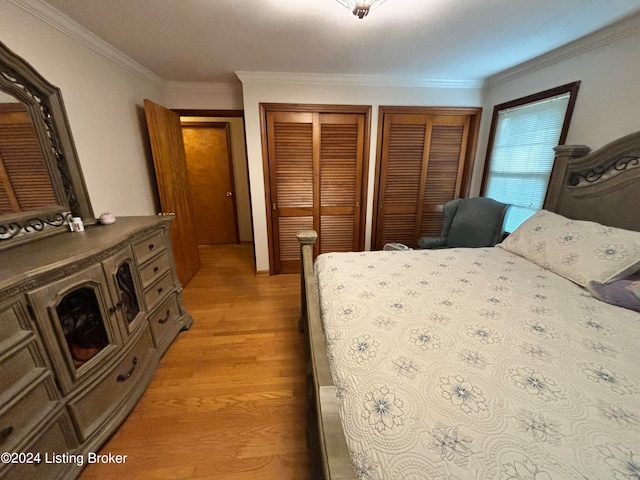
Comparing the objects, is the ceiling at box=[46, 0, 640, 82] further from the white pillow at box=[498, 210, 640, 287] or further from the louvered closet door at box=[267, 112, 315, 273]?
the white pillow at box=[498, 210, 640, 287]

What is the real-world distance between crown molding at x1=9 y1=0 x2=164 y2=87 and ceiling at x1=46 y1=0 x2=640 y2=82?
0.05 m

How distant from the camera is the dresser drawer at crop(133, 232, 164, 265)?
1580 millimetres

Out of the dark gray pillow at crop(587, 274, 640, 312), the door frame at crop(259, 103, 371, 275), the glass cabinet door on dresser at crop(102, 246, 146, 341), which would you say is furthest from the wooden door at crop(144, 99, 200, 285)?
the dark gray pillow at crop(587, 274, 640, 312)

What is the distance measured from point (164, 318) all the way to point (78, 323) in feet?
2.38

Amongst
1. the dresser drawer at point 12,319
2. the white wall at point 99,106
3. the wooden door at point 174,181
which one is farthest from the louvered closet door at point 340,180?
the dresser drawer at point 12,319

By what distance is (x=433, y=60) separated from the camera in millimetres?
2160

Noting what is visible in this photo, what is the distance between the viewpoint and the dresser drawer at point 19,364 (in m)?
0.86

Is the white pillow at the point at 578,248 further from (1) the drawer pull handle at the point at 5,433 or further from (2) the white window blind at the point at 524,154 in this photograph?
(1) the drawer pull handle at the point at 5,433

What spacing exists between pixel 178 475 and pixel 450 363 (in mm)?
1348

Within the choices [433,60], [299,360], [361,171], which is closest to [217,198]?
[361,171]

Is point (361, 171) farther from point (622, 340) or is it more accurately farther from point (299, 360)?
point (622, 340)

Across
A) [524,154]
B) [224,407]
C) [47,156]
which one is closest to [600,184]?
[524,154]

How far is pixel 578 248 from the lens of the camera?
146 centimetres

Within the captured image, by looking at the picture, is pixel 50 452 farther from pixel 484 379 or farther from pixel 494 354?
pixel 494 354
